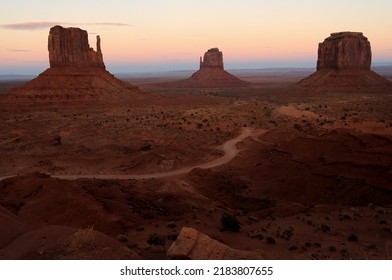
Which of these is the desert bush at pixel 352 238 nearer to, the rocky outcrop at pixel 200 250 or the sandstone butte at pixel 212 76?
the rocky outcrop at pixel 200 250

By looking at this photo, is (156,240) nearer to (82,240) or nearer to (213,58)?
(82,240)

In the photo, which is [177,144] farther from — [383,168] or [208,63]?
[208,63]

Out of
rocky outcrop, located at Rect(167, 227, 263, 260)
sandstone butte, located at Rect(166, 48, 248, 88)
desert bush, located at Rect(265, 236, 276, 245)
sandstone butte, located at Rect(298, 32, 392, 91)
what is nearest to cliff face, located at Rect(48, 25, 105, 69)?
sandstone butte, located at Rect(298, 32, 392, 91)

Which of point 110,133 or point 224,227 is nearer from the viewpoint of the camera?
point 224,227

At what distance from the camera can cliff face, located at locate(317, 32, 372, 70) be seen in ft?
357

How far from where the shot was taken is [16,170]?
33344 mm

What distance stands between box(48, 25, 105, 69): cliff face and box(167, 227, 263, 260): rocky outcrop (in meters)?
85.0

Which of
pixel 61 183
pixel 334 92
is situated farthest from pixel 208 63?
pixel 61 183

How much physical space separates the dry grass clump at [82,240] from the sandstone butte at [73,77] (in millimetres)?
73013

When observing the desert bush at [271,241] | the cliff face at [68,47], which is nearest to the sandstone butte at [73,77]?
the cliff face at [68,47]

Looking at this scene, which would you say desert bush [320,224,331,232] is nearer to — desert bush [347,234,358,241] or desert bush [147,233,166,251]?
desert bush [347,234,358,241]

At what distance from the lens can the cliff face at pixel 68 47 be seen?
283 feet

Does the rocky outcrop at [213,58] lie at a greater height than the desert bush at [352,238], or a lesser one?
greater

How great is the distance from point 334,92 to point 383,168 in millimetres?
77972
